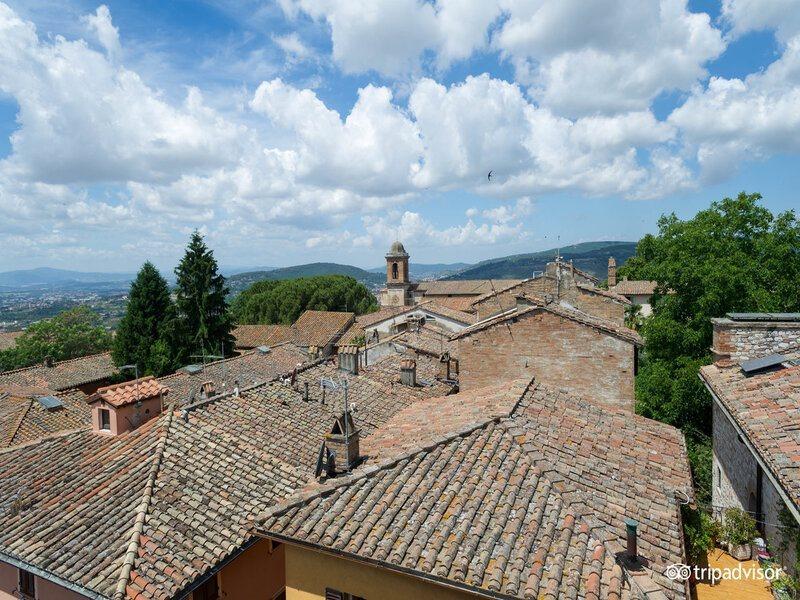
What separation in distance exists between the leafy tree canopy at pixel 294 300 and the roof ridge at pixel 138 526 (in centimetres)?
5818

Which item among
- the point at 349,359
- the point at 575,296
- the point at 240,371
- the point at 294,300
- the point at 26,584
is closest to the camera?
the point at 26,584

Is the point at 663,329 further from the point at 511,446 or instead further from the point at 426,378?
the point at 511,446

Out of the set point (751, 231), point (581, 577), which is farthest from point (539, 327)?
point (751, 231)

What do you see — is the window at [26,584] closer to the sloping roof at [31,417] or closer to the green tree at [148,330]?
the sloping roof at [31,417]

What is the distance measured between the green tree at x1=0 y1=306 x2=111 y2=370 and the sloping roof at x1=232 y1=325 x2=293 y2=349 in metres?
16.4

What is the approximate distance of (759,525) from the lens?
29.8 ft

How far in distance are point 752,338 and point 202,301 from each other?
3679cm

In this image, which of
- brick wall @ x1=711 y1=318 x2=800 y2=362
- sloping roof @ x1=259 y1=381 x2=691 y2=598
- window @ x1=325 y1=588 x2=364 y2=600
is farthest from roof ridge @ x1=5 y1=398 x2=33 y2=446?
brick wall @ x1=711 y1=318 x2=800 y2=362

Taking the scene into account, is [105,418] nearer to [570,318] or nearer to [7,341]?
[570,318]

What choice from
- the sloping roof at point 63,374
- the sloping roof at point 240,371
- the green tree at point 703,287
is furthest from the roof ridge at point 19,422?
the green tree at point 703,287

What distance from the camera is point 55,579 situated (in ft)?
25.7

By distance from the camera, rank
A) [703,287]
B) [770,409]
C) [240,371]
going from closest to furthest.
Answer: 1. [770,409]
2. [703,287]
3. [240,371]

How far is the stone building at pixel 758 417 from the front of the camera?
7.51 metres

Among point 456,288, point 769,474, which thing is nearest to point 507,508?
point 769,474
